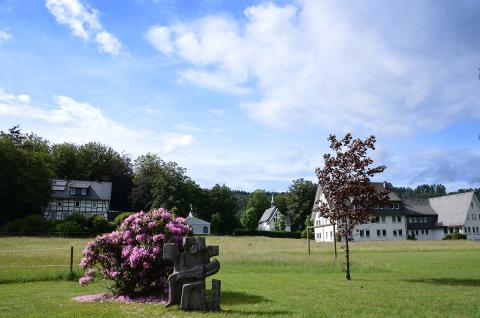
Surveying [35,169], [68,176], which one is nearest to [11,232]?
[35,169]

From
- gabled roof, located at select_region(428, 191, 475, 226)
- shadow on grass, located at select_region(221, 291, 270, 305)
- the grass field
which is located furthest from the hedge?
shadow on grass, located at select_region(221, 291, 270, 305)

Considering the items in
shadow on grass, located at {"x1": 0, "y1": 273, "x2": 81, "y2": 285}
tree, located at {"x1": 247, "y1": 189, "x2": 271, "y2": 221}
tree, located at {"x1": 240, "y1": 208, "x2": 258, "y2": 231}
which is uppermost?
tree, located at {"x1": 247, "y1": 189, "x2": 271, "y2": 221}

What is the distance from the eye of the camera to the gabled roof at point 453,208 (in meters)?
84.2

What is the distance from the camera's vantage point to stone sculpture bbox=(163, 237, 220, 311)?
11227mm

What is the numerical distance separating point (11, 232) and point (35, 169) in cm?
1313

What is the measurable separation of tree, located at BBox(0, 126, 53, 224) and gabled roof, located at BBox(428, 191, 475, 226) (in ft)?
231

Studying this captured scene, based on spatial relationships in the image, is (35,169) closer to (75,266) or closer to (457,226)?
(75,266)

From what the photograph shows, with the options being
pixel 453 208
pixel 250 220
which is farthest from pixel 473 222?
pixel 250 220

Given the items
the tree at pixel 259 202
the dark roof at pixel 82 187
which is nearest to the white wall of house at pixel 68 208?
the dark roof at pixel 82 187

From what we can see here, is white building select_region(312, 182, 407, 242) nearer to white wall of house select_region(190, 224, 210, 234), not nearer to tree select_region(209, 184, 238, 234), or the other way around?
tree select_region(209, 184, 238, 234)

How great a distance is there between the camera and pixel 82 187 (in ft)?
262

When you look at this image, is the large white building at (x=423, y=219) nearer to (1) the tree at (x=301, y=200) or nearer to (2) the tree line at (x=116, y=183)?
(1) the tree at (x=301, y=200)

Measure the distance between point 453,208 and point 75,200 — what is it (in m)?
69.8

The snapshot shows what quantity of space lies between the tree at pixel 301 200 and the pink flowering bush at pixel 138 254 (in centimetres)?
8891
